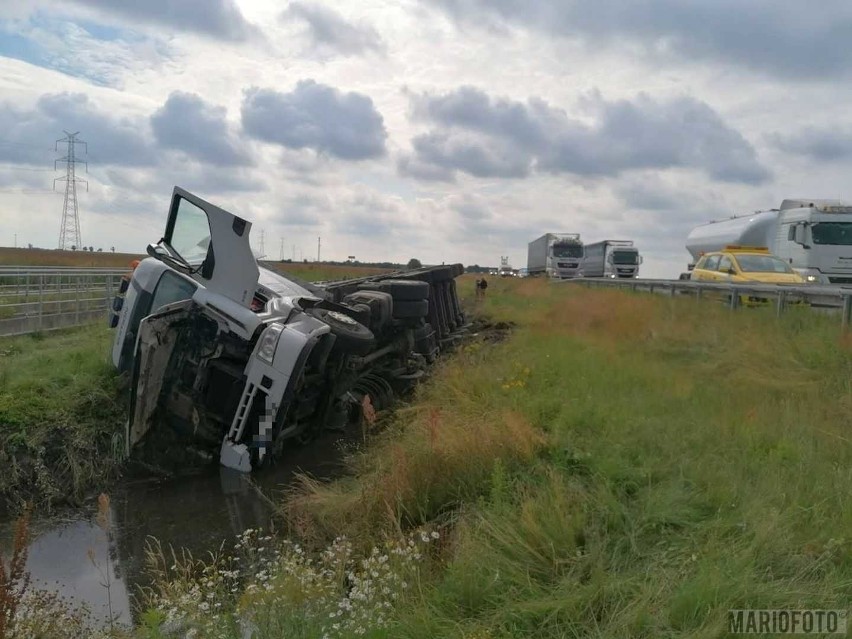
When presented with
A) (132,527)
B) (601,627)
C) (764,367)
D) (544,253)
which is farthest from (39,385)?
(544,253)

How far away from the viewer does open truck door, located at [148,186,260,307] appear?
7.14 m

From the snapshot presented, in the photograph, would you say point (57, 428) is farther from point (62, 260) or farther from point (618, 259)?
point (62, 260)

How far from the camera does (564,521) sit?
14.3 feet

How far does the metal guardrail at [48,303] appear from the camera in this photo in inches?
630

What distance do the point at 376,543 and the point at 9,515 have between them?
12.7ft

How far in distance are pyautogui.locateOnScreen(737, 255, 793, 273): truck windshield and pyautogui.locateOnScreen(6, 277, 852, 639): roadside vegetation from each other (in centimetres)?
850

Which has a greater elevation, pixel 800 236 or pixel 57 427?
pixel 800 236

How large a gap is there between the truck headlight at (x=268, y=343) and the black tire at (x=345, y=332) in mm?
671

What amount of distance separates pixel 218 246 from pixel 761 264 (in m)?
13.7

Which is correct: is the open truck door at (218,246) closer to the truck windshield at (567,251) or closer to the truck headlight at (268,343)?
the truck headlight at (268,343)

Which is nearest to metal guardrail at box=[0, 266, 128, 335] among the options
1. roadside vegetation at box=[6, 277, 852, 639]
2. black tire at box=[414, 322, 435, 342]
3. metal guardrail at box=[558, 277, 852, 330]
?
black tire at box=[414, 322, 435, 342]

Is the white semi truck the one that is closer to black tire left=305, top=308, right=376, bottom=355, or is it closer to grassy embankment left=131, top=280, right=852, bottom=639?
grassy embankment left=131, top=280, right=852, bottom=639

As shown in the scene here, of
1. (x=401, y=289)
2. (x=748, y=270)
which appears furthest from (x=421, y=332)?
(x=748, y=270)

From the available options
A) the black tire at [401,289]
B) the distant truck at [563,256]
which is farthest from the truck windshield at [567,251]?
the black tire at [401,289]
